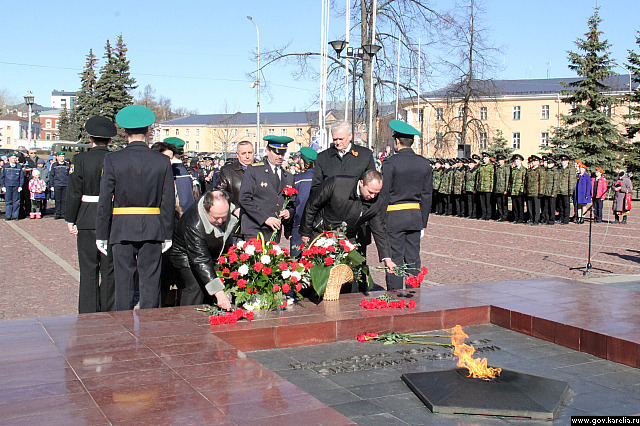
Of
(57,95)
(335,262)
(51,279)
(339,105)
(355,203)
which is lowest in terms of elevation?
(51,279)

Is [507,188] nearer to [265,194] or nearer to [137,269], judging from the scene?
→ [265,194]

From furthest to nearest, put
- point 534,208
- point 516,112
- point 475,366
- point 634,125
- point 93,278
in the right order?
point 516,112 < point 634,125 < point 534,208 < point 93,278 < point 475,366

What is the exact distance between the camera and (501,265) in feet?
38.8

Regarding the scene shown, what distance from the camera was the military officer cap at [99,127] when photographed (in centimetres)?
685

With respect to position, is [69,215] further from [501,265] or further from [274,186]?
[501,265]

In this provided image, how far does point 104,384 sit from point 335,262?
8.99 ft

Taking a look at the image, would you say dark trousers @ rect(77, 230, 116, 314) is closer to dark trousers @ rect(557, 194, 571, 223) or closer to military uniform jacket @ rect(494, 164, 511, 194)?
military uniform jacket @ rect(494, 164, 511, 194)

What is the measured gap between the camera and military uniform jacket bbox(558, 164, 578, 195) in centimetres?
2084

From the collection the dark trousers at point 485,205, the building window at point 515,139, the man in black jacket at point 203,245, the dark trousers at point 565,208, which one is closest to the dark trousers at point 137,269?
the man in black jacket at point 203,245

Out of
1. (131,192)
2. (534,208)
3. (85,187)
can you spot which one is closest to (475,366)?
(131,192)

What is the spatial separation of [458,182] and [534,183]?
373 cm

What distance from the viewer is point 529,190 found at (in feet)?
67.8

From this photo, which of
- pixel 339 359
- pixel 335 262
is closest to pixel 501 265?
pixel 335 262

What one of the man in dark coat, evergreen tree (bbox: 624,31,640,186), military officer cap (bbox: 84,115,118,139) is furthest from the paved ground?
evergreen tree (bbox: 624,31,640,186)
